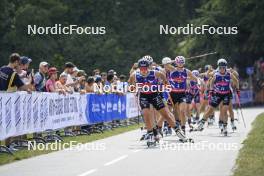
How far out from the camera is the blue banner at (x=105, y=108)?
28.1 meters

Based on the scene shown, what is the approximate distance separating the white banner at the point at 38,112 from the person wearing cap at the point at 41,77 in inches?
17.5

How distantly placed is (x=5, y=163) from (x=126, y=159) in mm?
2447

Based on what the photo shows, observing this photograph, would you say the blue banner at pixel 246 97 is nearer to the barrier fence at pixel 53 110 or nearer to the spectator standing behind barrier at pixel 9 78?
the barrier fence at pixel 53 110

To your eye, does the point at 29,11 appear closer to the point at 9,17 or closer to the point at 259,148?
the point at 9,17

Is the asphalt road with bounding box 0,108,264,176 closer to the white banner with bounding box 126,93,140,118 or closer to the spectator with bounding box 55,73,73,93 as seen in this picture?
the spectator with bounding box 55,73,73,93

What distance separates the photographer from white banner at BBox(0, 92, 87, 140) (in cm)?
1897

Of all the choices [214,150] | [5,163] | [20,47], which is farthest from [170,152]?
[20,47]

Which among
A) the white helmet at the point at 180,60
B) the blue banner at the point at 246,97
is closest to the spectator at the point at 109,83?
the white helmet at the point at 180,60

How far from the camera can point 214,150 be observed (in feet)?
61.9

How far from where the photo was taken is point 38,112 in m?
21.8
